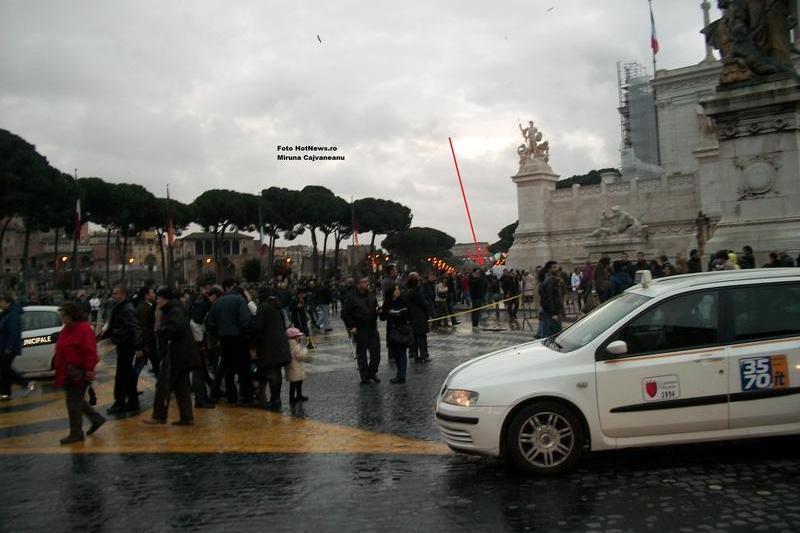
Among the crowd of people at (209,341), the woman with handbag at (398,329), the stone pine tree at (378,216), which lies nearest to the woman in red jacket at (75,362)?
the crowd of people at (209,341)

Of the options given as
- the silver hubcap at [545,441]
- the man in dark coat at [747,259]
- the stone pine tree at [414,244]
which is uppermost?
the stone pine tree at [414,244]

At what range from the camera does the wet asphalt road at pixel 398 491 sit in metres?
4.78

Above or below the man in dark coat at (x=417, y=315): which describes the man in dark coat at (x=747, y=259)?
above

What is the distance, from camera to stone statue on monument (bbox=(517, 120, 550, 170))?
3981 cm

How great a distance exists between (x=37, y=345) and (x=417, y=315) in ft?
23.0

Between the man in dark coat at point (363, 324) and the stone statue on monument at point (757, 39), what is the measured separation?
30.5 ft

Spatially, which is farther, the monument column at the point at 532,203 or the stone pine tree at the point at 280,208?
the stone pine tree at the point at 280,208

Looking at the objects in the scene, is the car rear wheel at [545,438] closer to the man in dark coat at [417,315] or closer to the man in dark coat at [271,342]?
the man in dark coat at [271,342]

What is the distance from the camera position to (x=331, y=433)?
26.0 feet

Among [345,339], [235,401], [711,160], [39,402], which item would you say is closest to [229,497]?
[235,401]

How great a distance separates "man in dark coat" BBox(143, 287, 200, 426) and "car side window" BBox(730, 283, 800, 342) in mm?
5961

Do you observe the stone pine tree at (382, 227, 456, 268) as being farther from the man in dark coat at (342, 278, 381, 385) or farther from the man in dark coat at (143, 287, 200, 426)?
the man in dark coat at (143, 287, 200, 426)

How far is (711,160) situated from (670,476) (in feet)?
108

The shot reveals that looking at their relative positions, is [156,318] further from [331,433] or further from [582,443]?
[582,443]
